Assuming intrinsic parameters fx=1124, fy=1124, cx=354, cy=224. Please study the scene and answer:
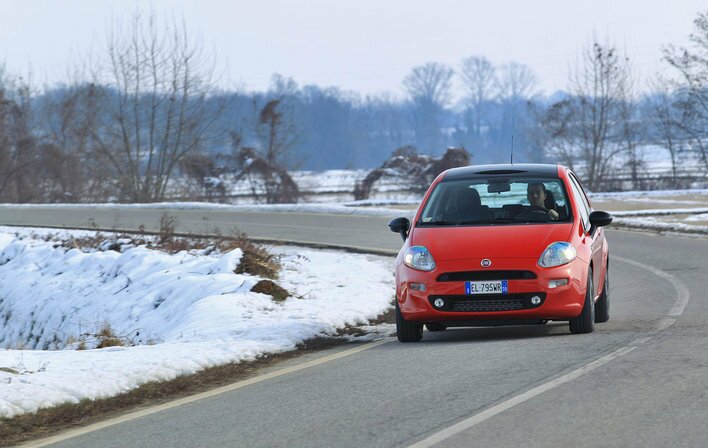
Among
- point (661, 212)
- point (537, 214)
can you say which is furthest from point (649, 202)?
point (537, 214)

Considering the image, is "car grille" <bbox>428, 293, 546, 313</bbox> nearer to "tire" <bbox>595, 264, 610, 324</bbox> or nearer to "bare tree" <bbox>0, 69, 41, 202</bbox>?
"tire" <bbox>595, 264, 610, 324</bbox>

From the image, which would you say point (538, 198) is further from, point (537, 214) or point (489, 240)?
point (489, 240)

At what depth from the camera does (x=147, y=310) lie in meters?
15.9

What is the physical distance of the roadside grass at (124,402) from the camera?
7109 mm

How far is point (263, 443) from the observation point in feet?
20.4

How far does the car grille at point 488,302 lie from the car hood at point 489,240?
355 mm

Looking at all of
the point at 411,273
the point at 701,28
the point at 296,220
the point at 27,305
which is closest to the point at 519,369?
the point at 411,273

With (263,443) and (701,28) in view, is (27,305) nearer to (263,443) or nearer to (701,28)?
(263,443)

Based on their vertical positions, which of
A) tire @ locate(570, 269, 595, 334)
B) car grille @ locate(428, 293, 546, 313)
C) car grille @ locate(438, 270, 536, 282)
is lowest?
tire @ locate(570, 269, 595, 334)

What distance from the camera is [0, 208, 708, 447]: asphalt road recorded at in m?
6.24

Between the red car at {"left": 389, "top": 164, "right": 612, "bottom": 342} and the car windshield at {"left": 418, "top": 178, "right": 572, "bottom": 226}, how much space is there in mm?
10

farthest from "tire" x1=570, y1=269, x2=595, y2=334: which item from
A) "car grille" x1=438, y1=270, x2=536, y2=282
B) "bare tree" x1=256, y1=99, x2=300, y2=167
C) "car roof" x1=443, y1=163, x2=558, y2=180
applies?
"bare tree" x1=256, y1=99, x2=300, y2=167

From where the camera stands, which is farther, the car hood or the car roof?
the car roof

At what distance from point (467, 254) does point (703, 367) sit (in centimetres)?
256
